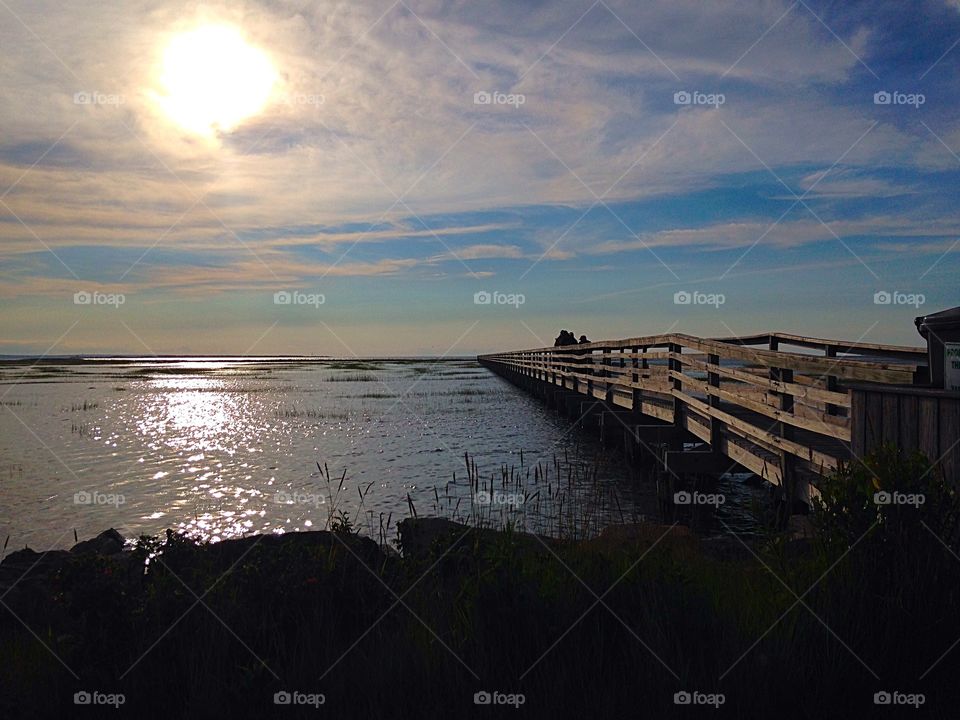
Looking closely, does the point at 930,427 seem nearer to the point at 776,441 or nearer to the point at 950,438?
the point at 950,438

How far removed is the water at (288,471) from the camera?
9469 millimetres

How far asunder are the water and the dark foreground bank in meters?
2.03

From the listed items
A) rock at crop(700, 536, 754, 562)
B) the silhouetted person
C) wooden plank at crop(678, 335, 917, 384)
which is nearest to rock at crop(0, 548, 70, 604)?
rock at crop(700, 536, 754, 562)

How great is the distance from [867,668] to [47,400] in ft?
112

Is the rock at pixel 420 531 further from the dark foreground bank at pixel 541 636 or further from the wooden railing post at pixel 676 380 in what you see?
the wooden railing post at pixel 676 380

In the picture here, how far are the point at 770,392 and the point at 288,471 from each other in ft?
28.7

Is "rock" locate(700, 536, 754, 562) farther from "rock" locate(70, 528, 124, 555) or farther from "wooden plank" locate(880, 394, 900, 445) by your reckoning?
"rock" locate(70, 528, 124, 555)

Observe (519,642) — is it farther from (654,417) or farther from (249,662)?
(654,417)

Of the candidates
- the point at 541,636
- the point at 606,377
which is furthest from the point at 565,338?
the point at 541,636

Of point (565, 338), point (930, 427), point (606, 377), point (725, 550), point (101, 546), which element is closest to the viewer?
point (930, 427)

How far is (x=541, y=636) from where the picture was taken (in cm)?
377

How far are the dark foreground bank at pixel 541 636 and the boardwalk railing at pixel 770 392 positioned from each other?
116cm

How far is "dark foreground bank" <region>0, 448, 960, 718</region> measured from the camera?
3.44 meters

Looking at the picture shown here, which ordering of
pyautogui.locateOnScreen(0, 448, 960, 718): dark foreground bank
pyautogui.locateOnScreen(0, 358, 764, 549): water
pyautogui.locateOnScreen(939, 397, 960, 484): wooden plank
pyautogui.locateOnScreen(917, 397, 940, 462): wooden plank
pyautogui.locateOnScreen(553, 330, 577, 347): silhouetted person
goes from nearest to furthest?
pyautogui.locateOnScreen(0, 448, 960, 718): dark foreground bank < pyautogui.locateOnScreen(939, 397, 960, 484): wooden plank < pyautogui.locateOnScreen(917, 397, 940, 462): wooden plank < pyautogui.locateOnScreen(0, 358, 764, 549): water < pyautogui.locateOnScreen(553, 330, 577, 347): silhouetted person
